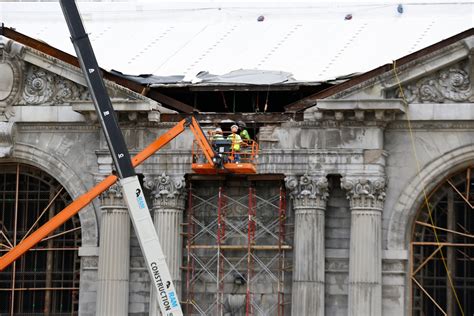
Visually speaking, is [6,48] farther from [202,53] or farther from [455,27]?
[455,27]

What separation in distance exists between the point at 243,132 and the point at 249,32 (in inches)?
338

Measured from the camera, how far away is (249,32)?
67188 mm

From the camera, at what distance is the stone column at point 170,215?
Answer: 59469 millimetres

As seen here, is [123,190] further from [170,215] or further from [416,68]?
[416,68]

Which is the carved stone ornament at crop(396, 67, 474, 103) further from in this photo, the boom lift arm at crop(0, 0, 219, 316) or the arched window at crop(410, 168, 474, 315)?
the boom lift arm at crop(0, 0, 219, 316)

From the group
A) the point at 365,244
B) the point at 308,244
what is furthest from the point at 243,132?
the point at 365,244

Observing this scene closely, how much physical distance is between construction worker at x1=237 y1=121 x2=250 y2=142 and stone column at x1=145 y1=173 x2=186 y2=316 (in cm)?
230

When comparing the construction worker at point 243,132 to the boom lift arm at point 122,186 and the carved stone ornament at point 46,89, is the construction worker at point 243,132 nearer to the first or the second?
the carved stone ornament at point 46,89

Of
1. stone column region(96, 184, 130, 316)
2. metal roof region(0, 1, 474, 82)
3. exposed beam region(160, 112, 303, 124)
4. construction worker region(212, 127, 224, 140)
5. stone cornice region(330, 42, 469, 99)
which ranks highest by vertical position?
metal roof region(0, 1, 474, 82)

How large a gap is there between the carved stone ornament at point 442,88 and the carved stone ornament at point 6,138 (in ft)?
40.6

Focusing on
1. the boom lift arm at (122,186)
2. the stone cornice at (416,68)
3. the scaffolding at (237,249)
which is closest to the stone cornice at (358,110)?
the stone cornice at (416,68)

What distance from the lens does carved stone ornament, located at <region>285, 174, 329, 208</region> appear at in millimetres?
58469

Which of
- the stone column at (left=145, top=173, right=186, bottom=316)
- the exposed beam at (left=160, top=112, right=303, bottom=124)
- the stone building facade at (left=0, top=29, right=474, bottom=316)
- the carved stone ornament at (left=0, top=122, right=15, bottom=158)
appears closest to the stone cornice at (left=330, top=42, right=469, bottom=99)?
the stone building facade at (left=0, top=29, right=474, bottom=316)

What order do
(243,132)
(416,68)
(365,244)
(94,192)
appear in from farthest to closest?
(243,132) < (416,68) < (365,244) < (94,192)
